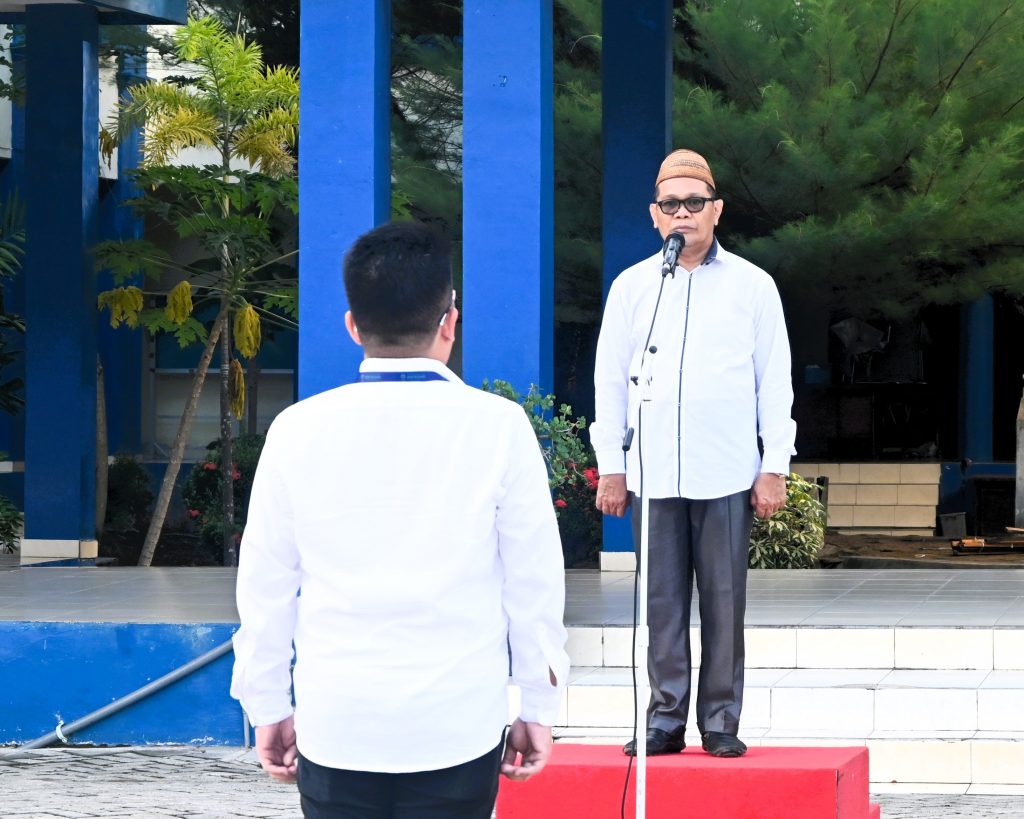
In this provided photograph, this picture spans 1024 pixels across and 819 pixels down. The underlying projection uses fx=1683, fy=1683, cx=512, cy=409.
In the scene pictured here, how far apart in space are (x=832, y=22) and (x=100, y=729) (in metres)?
7.29

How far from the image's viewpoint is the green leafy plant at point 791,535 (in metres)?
10.2

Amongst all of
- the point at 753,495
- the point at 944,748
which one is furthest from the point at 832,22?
the point at 753,495

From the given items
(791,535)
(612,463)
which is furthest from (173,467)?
(612,463)

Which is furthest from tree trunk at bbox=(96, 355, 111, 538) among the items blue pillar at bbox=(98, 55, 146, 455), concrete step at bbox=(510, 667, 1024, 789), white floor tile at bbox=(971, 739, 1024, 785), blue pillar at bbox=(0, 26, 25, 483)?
white floor tile at bbox=(971, 739, 1024, 785)

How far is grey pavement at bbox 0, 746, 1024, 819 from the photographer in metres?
5.38

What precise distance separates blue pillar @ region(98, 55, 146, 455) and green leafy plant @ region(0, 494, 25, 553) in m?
3.40

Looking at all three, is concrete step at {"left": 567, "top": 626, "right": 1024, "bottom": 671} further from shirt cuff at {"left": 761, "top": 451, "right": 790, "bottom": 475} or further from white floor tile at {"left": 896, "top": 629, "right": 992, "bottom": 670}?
shirt cuff at {"left": 761, "top": 451, "right": 790, "bottom": 475}

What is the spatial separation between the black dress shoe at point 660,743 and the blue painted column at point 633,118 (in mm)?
5990

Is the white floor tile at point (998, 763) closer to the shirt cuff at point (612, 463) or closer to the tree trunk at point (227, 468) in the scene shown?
the shirt cuff at point (612, 463)

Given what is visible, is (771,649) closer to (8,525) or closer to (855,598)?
(855,598)

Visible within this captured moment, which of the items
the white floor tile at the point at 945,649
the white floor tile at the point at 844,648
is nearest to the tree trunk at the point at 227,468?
the white floor tile at the point at 844,648

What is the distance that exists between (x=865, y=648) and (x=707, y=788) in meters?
2.85

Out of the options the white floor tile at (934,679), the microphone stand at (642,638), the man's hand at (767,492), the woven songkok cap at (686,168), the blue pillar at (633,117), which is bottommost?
the white floor tile at (934,679)

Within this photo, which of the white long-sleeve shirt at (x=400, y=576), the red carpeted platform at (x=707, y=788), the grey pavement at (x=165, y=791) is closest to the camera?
the white long-sleeve shirt at (x=400, y=576)
